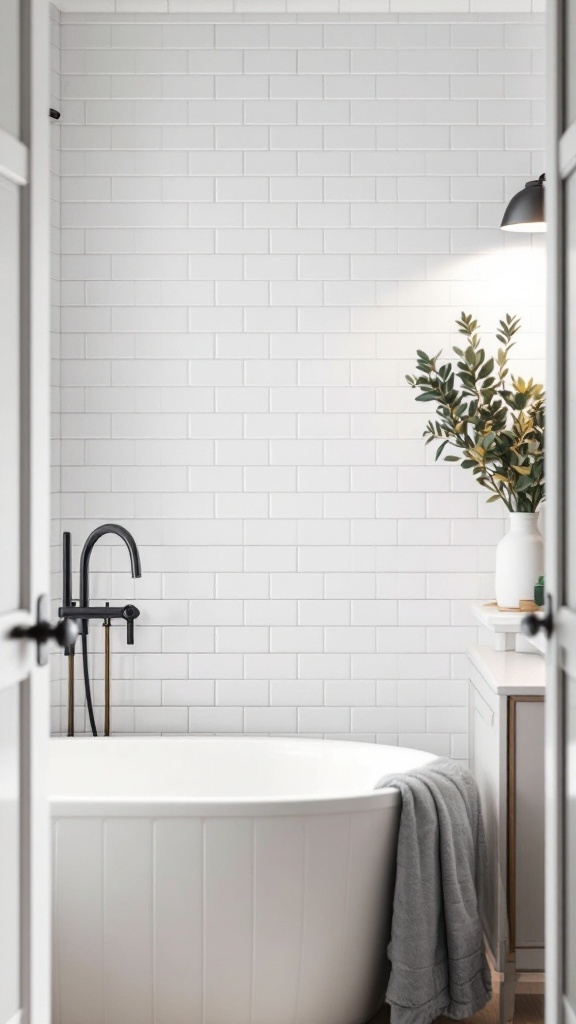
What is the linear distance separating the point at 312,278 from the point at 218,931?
7.28ft

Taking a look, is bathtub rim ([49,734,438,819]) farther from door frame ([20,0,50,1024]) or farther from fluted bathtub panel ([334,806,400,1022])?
door frame ([20,0,50,1024])

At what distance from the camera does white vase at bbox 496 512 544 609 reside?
10.8 feet

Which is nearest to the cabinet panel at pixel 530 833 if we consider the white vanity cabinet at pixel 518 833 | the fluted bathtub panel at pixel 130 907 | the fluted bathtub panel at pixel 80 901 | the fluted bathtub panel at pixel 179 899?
the white vanity cabinet at pixel 518 833

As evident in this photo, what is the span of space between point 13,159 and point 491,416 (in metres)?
2.14

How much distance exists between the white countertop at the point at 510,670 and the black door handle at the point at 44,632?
1535mm

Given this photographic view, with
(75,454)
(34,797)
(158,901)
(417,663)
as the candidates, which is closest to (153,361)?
(75,454)

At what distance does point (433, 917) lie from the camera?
8.72ft

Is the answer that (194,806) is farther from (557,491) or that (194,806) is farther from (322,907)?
(557,491)

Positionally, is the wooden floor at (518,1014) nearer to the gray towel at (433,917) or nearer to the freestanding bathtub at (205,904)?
the gray towel at (433,917)

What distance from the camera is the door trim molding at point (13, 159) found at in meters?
1.53

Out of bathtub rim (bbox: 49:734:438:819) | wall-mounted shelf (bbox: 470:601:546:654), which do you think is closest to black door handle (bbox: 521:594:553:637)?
bathtub rim (bbox: 49:734:438:819)

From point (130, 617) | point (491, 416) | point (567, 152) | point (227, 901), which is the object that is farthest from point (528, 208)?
point (227, 901)

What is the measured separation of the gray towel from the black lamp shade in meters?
1.81

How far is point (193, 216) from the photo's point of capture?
3.62 meters
